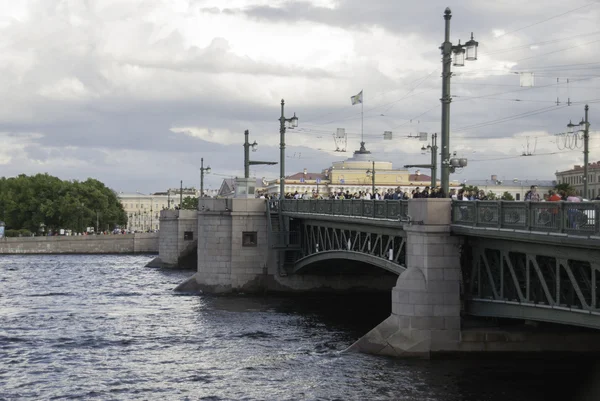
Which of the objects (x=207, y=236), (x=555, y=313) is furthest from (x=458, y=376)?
(x=207, y=236)

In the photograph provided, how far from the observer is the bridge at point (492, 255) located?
18.4 meters

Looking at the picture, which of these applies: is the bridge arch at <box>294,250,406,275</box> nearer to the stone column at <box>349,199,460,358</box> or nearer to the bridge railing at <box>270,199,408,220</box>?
the bridge railing at <box>270,199,408,220</box>

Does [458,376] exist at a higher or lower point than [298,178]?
lower

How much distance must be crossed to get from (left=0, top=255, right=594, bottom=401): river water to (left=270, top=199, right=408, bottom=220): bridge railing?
399 centimetres

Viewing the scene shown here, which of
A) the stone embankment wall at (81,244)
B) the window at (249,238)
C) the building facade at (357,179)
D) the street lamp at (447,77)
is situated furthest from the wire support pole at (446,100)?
the building facade at (357,179)

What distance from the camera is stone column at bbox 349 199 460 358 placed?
23.9m

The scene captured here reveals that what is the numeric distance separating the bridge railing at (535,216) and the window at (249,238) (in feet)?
72.6

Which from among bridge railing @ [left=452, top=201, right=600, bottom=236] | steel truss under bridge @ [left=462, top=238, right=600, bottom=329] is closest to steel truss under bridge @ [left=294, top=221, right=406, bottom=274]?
steel truss under bridge @ [left=462, top=238, right=600, bottom=329]

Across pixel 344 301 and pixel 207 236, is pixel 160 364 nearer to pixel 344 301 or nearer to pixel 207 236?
pixel 344 301

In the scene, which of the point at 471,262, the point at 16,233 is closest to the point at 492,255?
the point at 471,262

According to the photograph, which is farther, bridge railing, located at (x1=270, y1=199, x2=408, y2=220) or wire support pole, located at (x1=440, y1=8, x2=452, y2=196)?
bridge railing, located at (x1=270, y1=199, x2=408, y2=220)

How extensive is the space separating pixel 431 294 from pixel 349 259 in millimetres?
12998

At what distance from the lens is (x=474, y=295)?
79.1 ft

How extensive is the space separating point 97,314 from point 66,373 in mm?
13054
